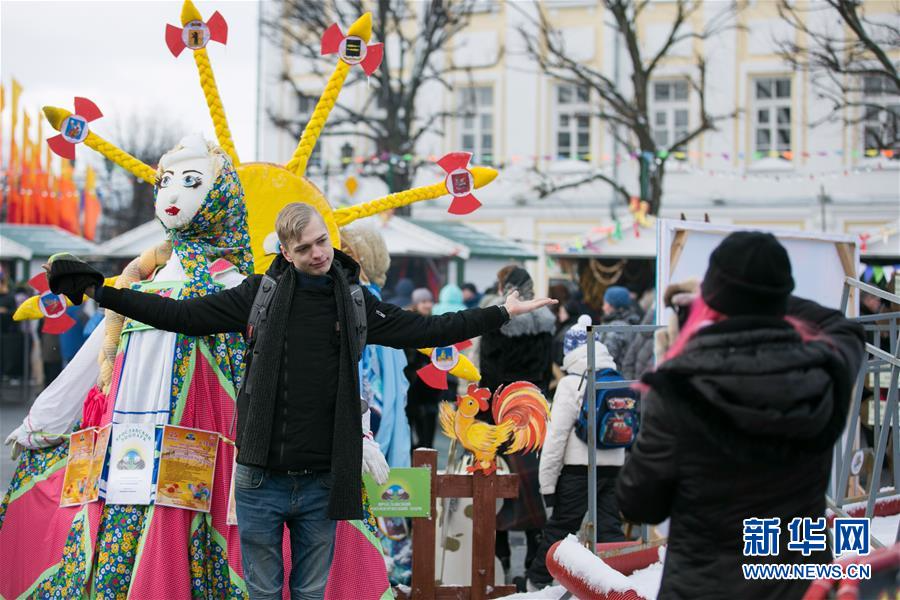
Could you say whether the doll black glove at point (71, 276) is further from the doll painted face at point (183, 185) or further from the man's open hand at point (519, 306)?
the man's open hand at point (519, 306)

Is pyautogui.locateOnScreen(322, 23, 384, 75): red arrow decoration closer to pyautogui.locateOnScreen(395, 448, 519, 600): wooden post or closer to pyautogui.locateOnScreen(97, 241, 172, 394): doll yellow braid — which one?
pyautogui.locateOnScreen(97, 241, 172, 394): doll yellow braid

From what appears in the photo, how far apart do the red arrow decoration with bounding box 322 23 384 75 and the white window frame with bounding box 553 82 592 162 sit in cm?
2177

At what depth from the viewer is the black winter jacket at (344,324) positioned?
3979mm

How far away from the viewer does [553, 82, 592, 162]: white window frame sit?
27.4 meters

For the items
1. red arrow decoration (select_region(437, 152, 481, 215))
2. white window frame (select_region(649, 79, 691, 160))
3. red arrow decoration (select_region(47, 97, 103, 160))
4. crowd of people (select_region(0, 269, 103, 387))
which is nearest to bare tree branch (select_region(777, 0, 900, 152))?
white window frame (select_region(649, 79, 691, 160))

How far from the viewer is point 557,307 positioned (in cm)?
989

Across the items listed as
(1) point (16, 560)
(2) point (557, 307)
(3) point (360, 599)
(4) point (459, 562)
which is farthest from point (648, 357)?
(1) point (16, 560)

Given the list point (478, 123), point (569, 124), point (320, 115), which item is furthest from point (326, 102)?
point (478, 123)

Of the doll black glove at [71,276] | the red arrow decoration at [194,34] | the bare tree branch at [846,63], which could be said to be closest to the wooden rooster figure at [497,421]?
the red arrow decoration at [194,34]

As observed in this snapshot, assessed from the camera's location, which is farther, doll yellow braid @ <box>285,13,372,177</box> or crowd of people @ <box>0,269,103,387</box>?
crowd of people @ <box>0,269,103,387</box>

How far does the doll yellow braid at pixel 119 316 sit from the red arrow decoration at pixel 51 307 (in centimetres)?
62

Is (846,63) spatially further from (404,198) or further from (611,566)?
(611,566)

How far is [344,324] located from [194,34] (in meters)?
2.38

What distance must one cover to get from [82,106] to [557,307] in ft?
16.8
